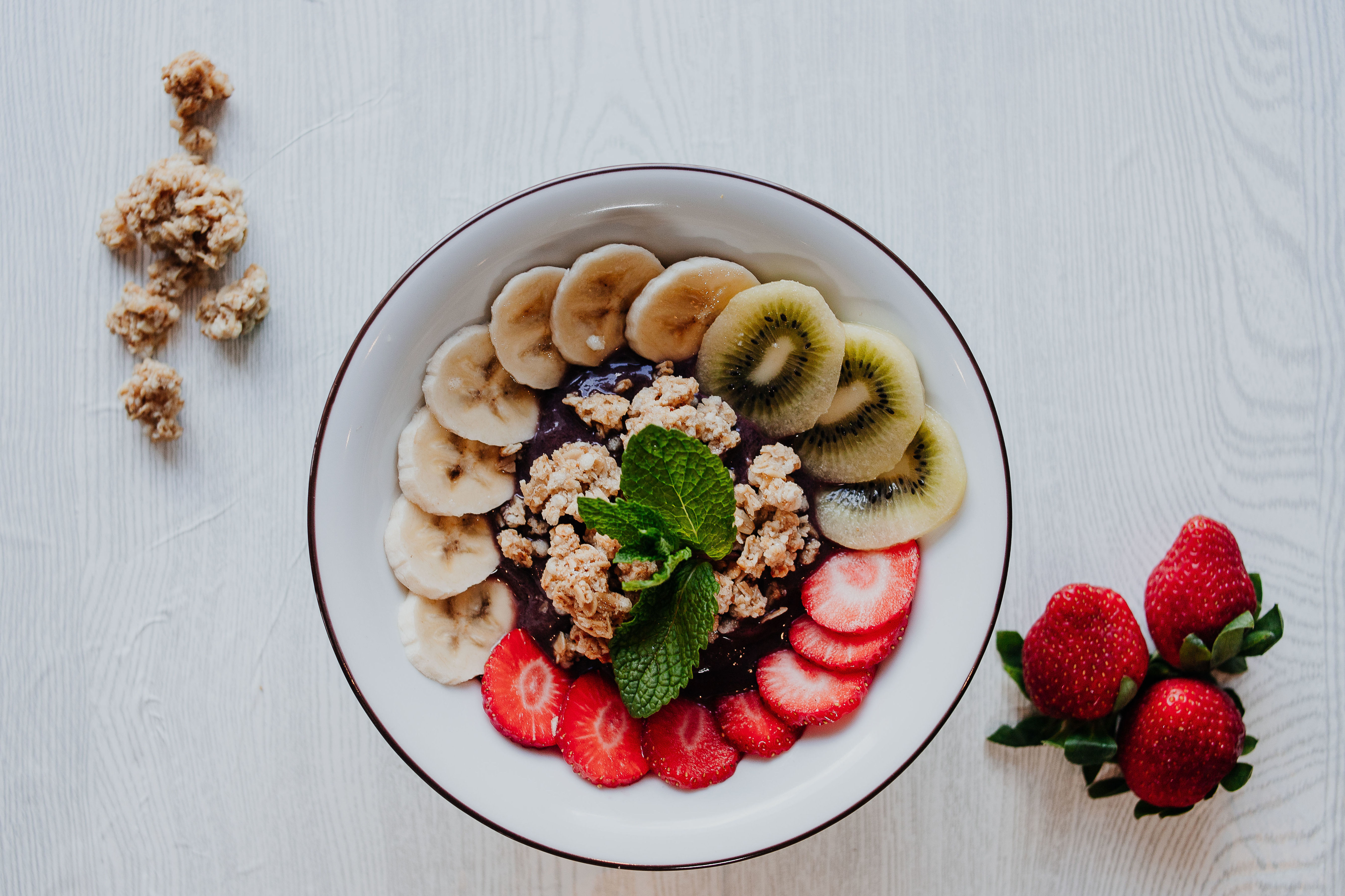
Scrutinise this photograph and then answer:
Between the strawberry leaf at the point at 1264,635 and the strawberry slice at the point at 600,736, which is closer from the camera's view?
the strawberry slice at the point at 600,736

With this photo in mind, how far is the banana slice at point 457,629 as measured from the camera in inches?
70.1

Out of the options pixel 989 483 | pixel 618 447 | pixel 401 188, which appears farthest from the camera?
pixel 401 188

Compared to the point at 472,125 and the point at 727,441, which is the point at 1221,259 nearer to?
the point at 727,441

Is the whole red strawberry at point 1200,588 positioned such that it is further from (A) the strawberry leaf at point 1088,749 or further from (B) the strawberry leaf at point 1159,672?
(A) the strawberry leaf at point 1088,749

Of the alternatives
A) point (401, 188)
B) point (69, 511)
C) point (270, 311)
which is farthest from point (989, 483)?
point (69, 511)

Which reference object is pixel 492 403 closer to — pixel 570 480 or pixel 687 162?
pixel 570 480

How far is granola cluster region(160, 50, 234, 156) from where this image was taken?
203 centimetres

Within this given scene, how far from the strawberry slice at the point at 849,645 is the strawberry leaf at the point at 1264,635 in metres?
0.83

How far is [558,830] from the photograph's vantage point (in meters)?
1.69

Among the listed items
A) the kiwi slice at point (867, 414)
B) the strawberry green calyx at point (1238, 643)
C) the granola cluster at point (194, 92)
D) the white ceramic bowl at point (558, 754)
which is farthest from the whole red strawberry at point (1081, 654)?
the granola cluster at point (194, 92)

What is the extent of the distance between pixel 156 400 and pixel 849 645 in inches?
60.7

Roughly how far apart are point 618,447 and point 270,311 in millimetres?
859

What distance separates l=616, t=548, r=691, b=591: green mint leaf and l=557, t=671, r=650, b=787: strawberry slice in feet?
0.85

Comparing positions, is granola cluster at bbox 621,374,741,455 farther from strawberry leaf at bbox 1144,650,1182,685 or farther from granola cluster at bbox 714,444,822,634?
strawberry leaf at bbox 1144,650,1182,685
